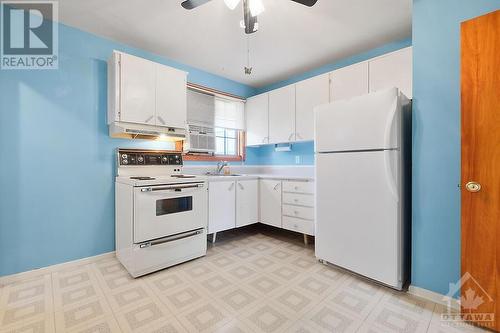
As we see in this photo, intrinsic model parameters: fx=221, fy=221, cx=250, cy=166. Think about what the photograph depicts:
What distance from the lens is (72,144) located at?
2236 mm

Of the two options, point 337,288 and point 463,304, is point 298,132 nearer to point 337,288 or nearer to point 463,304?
point 337,288

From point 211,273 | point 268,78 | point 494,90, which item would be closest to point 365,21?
point 494,90

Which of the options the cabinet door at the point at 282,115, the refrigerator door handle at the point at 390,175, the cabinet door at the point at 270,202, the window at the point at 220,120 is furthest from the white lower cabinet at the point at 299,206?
the window at the point at 220,120

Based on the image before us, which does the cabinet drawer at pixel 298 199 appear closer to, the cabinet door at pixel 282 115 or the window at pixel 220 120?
the cabinet door at pixel 282 115

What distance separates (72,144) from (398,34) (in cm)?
362

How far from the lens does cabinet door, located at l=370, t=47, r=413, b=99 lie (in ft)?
A: 7.27

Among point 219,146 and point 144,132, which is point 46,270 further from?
point 219,146

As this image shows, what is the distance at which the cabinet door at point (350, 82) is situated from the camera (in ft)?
8.24

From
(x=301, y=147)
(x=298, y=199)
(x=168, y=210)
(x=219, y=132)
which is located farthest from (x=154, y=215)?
(x=301, y=147)

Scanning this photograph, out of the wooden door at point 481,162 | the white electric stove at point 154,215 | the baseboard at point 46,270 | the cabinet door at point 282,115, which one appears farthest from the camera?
the cabinet door at point 282,115

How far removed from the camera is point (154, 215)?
6.92ft

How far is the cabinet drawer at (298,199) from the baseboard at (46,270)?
2134 mm

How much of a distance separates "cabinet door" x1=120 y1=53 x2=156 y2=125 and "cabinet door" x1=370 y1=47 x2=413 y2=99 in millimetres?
2433

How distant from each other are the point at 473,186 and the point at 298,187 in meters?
1.60
